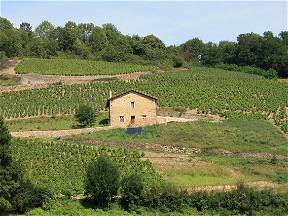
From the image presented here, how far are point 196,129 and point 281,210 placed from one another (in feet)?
64.1

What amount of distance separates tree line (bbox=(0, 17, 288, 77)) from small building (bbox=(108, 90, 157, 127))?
48019mm

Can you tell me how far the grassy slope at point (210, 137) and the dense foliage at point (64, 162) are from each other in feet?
13.8

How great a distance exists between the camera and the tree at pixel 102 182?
37750 millimetres

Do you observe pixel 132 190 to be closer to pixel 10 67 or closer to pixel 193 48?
pixel 10 67

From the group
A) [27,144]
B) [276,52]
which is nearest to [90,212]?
[27,144]

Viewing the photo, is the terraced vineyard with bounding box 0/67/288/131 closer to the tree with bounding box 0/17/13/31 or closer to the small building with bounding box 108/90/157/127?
the small building with bounding box 108/90/157/127

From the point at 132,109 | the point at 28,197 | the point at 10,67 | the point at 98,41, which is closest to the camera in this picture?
the point at 28,197

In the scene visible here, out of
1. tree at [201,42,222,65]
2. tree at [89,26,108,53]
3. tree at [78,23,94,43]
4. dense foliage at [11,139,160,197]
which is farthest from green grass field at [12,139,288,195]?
A: tree at [78,23,94,43]

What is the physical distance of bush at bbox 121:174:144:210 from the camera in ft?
124

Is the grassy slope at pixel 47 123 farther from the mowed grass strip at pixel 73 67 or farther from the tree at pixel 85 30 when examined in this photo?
the tree at pixel 85 30

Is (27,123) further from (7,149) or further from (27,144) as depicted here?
(7,149)

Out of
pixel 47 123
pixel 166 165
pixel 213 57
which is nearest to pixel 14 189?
pixel 166 165

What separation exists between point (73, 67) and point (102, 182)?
6193 centimetres

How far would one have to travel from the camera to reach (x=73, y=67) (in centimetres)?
9806
